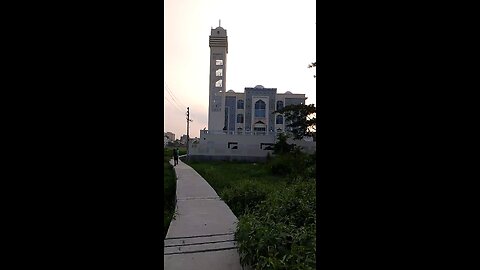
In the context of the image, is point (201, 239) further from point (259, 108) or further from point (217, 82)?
point (259, 108)

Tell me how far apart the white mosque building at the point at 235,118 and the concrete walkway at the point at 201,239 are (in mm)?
14428

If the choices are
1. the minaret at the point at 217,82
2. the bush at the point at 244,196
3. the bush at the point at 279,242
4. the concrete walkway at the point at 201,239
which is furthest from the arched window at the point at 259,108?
the bush at the point at 279,242

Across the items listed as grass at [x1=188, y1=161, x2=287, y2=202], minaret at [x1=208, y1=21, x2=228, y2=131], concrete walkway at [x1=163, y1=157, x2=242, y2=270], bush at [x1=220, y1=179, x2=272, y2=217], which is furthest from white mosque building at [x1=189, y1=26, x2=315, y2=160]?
concrete walkway at [x1=163, y1=157, x2=242, y2=270]

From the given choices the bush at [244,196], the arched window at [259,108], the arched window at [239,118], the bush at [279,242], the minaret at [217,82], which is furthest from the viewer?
the arched window at [239,118]

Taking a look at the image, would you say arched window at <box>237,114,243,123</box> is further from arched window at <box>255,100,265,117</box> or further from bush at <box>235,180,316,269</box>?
bush at <box>235,180,316,269</box>

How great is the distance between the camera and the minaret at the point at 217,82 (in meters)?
25.7

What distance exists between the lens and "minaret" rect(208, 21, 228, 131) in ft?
84.4

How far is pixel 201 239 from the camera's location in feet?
11.9

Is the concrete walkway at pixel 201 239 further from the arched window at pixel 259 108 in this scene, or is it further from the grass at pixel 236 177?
the arched window at pixel 259 108

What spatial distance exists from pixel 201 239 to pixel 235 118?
1162 inches
